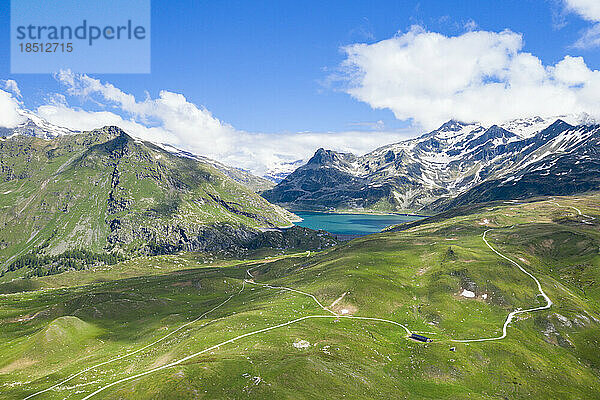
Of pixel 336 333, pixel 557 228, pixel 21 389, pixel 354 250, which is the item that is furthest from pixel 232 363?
pixel 557 228

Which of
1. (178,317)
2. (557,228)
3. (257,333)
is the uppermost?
(557,228)

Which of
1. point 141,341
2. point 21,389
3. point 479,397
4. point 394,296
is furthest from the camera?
point 394,296

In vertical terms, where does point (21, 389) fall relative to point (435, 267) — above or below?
below

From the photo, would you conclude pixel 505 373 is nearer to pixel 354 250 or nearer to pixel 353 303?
pixel 353 303

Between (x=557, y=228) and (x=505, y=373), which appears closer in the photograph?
(x=505, y=373)

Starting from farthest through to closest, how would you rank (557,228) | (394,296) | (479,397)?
(557,228) < (394,296) < (479,397)

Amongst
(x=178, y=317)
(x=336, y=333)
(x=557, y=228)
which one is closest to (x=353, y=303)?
(x=336, y=333)

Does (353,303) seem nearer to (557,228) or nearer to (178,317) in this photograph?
(178,317)
